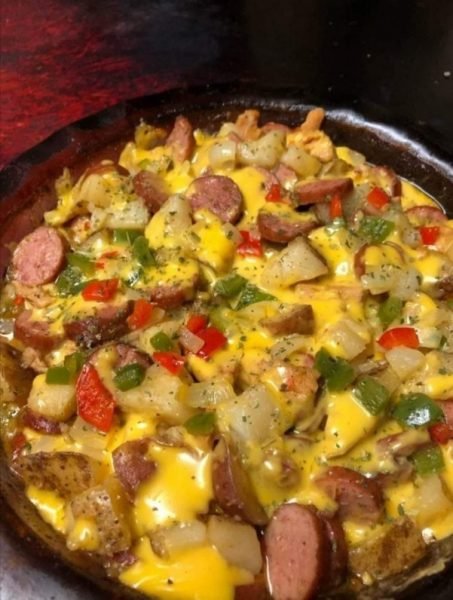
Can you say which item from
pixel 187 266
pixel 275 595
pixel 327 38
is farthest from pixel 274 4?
pixel 275 595

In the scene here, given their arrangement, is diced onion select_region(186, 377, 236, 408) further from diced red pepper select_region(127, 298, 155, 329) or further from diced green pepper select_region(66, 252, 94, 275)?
diced green pepper select_region(66, 252, 94, 275)

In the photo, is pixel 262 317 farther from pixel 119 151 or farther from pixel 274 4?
pixel 274 4

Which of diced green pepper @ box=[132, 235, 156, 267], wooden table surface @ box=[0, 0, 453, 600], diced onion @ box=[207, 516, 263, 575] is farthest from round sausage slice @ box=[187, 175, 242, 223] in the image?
wooden table surface @ box=[0, 0, 453, 600]

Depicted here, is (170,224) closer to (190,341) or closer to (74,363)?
(190,341)

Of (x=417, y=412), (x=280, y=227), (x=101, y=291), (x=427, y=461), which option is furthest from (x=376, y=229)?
(x=101, y=291)

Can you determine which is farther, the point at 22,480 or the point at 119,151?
the point at 119,151

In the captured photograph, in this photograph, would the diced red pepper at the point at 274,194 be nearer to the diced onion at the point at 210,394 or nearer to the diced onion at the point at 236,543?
the diced onion at the point at 210,394
